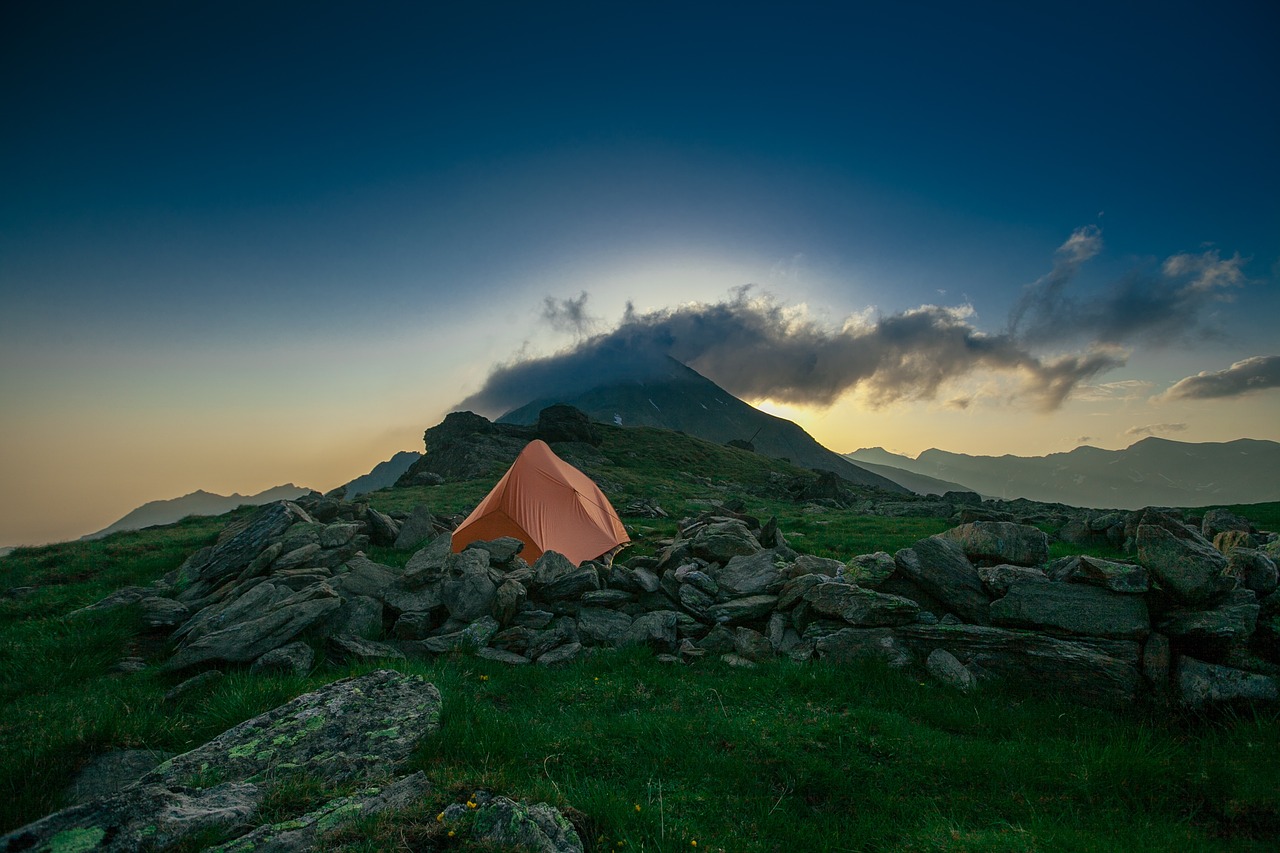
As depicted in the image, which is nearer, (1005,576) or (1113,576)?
(1113,576)

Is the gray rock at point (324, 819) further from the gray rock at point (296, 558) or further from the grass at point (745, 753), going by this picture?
the gray rock at point (296, 558)

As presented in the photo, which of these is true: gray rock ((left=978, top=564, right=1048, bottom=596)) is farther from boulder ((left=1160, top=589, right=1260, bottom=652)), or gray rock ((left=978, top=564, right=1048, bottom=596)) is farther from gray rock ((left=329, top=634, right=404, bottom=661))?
gray rock ((left=329, top=634, right=404, bottom=661))

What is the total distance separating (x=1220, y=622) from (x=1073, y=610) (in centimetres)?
175

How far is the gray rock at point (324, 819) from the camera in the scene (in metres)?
4.24

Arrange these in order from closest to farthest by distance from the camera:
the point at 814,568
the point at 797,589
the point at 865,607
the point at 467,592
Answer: the point at 865,607, the point at 797,589, the point at 467,592, the point at 814,568

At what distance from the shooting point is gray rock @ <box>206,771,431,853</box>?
424cm

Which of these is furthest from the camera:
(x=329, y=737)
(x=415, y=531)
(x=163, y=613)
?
(x=415, y=531)

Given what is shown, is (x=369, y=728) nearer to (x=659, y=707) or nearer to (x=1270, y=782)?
(x=659, y=707)

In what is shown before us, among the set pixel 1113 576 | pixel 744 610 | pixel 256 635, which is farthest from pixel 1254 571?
pixel 256 635

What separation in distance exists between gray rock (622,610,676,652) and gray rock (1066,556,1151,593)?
7.39 m

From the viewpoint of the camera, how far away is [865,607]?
32.9ft

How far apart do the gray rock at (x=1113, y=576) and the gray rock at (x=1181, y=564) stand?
0.81 feet

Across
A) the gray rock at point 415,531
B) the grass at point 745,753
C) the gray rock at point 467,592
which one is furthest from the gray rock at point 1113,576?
the gray rock at point 415,531

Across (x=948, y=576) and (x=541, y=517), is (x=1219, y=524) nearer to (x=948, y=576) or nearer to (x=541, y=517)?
(x=948, y=576)
